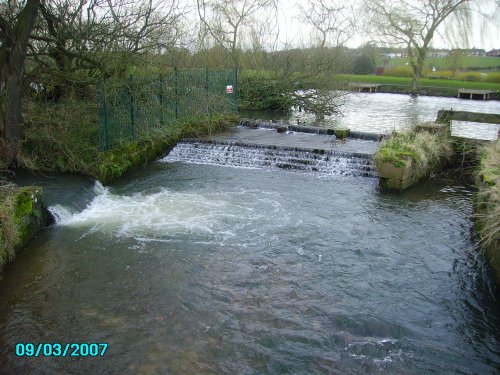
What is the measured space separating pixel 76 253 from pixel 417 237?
6.04 m

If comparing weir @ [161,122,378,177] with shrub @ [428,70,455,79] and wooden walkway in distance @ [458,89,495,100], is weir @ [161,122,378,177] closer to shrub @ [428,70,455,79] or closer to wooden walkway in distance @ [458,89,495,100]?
wooden walkway in distance @ [458,89,495,100]

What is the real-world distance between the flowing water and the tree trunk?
1047 millimetres

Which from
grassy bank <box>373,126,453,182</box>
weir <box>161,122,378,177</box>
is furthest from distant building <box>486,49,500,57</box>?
grassy bank <box>373,126,453,182</box>

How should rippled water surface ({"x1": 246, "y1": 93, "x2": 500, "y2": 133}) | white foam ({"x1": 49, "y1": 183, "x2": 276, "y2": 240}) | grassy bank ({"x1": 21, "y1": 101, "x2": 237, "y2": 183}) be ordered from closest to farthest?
white foam ({"x1": 49, "y1": 183, "x2": 276, "y2": 240})
grassy bank ({"x1": 21, "y1": 101, "x2": 237, "y2": 183})
rippled water surface ({"x1": 246, "y1": 93, "x2": 500, "y2": 133})

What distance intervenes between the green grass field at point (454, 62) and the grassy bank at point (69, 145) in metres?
38.1

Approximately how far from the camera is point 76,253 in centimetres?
751

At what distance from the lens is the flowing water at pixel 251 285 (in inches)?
203

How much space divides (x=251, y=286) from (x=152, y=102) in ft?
27.5

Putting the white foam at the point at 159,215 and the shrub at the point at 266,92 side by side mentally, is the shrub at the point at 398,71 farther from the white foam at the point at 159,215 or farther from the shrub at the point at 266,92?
the white foam at the point at 159,215

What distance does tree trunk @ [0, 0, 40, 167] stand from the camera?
987 cm

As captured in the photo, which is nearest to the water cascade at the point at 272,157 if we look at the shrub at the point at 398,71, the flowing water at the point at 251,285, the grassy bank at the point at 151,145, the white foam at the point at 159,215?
the grassy bank at the point at 151,145

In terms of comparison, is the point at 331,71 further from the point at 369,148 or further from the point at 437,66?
the point at 437,66

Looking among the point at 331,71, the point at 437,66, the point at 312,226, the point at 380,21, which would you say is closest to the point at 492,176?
the point at 312,226

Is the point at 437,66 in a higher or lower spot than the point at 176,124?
higher
